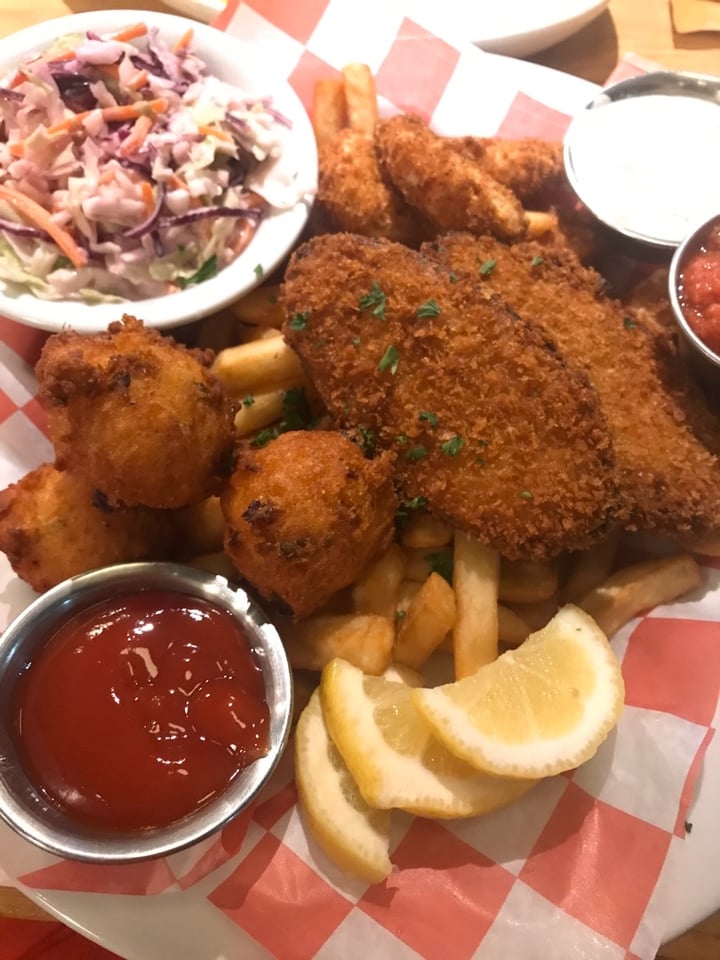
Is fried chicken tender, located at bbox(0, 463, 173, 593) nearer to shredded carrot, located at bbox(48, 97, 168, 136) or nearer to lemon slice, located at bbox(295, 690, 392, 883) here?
lemon slice, located at bbox(295, 690, 392, 883)

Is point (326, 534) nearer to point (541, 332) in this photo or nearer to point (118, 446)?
point (118, 446)

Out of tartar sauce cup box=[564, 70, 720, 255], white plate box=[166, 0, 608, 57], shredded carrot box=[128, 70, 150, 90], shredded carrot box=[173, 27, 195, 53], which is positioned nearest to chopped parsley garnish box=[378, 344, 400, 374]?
tartar sauce cup box=[564, 70, 720, 255]

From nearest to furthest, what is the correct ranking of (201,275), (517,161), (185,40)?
(201,275), (517,161), (185,40)

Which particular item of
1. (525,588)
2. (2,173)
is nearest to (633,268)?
(525,588)

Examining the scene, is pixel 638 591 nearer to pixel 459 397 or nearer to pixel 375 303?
pixel 459 397

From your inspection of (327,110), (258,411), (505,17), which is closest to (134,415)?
(258,411)

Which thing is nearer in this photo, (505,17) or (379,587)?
(379,587)
